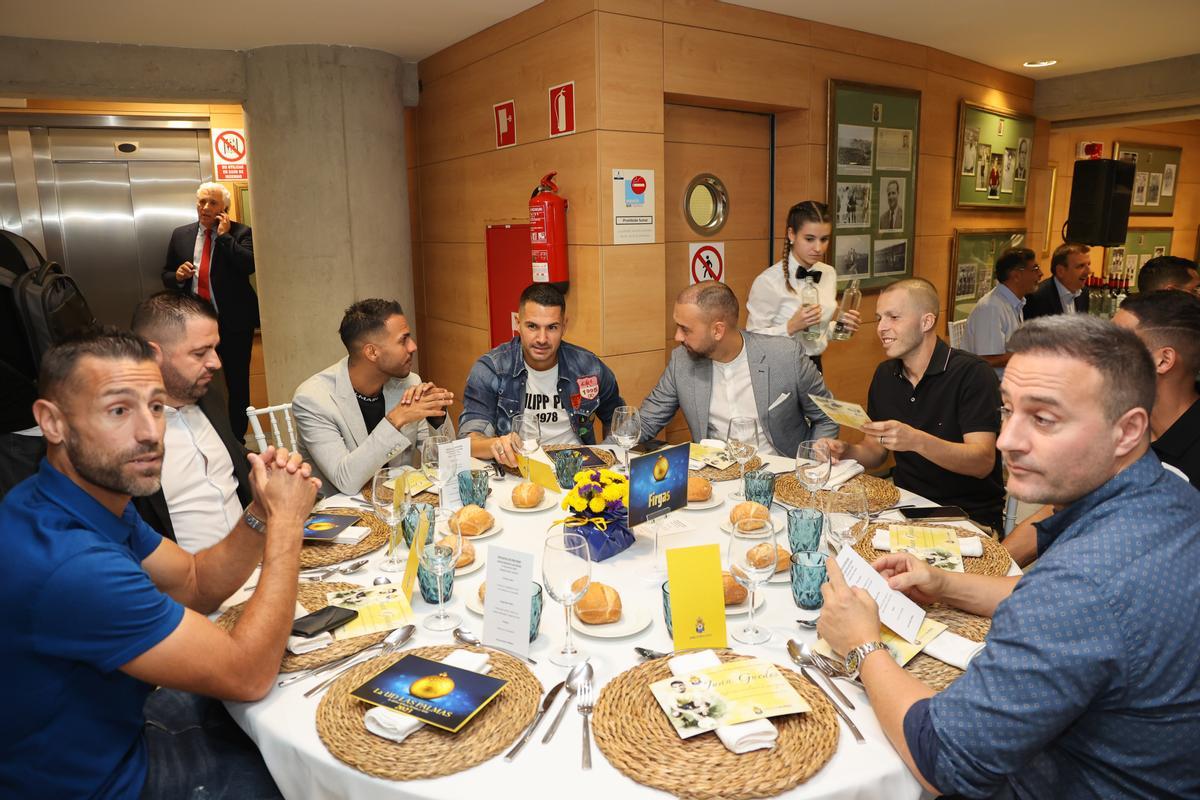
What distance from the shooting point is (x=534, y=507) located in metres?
2.46

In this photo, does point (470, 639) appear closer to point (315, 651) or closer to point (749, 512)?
point (315, 651)

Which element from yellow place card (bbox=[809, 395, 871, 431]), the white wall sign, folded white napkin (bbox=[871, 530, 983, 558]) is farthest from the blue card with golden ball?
the white wall sign

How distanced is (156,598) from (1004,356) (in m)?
5.51

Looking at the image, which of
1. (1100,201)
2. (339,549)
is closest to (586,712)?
→ (339,549)

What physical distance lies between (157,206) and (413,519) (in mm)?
6316

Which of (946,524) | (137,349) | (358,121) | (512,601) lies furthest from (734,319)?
(358,121)

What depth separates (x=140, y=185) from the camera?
6.80m

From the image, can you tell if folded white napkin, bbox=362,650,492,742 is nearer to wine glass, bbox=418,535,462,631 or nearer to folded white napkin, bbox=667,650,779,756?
wine glass, bbox=418,535,462,631

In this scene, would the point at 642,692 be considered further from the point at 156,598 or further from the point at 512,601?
the point at 156,598

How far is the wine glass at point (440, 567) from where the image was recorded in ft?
5.75

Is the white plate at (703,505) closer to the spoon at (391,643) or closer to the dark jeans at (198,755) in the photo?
the spoon at (391,643)

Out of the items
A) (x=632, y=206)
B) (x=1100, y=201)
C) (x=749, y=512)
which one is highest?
(x=1100, y=201)

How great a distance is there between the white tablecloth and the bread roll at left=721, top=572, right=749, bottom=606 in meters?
0.04

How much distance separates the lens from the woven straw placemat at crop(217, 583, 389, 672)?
5.23ft
